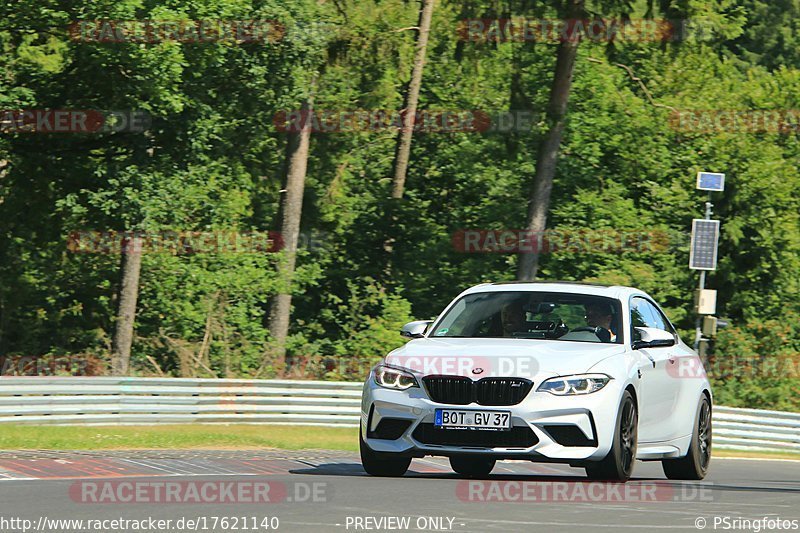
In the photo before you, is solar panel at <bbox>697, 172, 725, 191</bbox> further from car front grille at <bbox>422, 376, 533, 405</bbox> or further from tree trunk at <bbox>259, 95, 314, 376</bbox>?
car front grille at <bbox>422, 376, 533, 405</bbox>

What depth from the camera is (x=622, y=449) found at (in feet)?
39.4

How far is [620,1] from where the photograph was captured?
3550 cm

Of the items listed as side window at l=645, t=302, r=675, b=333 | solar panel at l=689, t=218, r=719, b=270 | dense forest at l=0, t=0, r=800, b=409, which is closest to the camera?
side window at l=645, t=302, r=675, b=333

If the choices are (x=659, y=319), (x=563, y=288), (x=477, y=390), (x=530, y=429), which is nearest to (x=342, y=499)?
(x=477, y=390)

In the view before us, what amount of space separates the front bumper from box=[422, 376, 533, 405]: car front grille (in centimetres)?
5

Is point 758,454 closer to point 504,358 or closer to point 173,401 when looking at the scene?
point 173,401

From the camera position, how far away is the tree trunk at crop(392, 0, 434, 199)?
1777 inches

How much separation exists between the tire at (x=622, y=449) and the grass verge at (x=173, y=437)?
837 cm

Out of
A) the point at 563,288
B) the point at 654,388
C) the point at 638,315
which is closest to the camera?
the point at 654,388

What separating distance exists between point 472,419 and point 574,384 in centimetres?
85

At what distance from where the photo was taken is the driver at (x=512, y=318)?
1296cm

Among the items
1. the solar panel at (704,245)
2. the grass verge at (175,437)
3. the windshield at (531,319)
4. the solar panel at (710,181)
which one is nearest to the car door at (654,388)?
the windshield at (531,319)

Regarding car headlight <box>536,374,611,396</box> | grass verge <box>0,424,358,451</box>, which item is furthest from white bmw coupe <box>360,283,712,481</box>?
grass verge <box>0,424,358,451</box>

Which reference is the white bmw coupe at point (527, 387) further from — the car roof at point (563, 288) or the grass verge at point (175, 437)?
the grass verge at point (175, 437)
